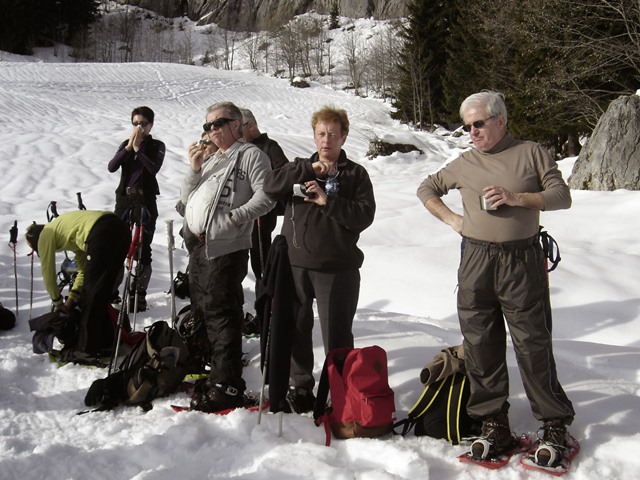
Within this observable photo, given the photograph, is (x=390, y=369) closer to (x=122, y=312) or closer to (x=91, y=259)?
(x=122, y=312)

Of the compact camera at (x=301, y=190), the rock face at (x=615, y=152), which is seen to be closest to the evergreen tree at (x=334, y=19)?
the rock face at (x=615, y=152)

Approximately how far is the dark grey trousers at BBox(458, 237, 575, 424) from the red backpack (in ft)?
1.67

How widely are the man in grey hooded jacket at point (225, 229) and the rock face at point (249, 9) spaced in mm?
70495

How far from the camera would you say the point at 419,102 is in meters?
32.7

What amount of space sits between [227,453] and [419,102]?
31828mm

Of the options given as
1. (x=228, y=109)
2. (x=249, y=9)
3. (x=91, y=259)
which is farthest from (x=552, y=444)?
(x=249, y=9)

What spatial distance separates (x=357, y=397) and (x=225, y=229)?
1.31 meters

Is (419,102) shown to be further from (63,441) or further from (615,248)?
(63,441)

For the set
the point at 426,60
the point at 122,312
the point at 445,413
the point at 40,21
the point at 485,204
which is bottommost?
the point at 445,413

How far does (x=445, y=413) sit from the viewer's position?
3.10 m

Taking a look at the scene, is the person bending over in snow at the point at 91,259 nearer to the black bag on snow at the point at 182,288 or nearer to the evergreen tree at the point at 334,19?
the black bag on snow at the point at 182,288

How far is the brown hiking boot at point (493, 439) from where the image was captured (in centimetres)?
278

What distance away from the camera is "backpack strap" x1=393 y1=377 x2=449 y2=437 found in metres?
3.15

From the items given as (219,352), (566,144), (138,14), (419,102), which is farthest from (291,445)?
(138,14)
